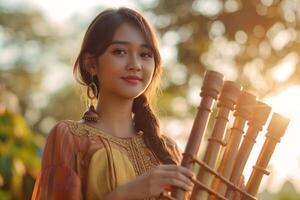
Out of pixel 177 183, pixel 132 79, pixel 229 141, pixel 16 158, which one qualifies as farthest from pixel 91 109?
pixel 16 158

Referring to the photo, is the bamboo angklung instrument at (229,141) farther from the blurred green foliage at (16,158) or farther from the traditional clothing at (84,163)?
the blurred green foliage at (16,158)

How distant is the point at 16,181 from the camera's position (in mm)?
10336

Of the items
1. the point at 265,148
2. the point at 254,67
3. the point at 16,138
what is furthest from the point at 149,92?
the point at 254,67

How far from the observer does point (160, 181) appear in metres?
2.68

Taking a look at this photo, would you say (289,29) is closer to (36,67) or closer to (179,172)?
(179,172)

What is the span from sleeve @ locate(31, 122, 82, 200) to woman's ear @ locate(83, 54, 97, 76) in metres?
0.25

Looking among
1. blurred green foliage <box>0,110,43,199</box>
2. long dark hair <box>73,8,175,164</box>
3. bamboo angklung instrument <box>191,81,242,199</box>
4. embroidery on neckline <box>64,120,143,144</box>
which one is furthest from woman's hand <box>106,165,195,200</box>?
blurred green foliage <box>0,110,43,199</box>

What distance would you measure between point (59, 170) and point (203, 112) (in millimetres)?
653

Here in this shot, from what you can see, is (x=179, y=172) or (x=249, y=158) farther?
(x=249, y=158)

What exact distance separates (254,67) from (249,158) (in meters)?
9.65

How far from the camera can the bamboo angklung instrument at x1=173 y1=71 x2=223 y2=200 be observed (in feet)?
8.92

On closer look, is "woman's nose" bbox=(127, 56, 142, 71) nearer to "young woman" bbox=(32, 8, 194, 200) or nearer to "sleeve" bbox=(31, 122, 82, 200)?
"young woman" bbox=(32, 8, 194, 200)

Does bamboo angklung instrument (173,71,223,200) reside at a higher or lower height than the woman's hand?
higher

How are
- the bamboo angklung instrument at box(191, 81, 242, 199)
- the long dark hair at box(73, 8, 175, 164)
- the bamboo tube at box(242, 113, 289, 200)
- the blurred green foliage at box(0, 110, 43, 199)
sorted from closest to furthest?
the bamboo angklung instrument at box(191, 81, 242, 199) → the bamboo tube at box(242, 113, 289, 200) → the long dark hair at box(73, 8, 175, 164) → the blurred green foliage at box(0, 110, 43, 199)
